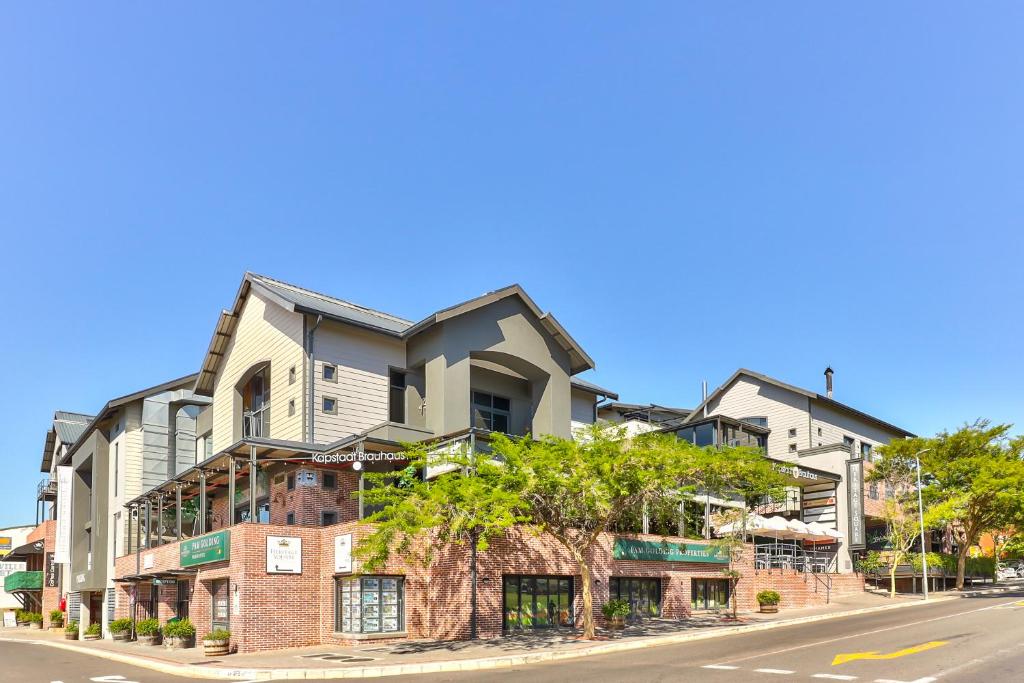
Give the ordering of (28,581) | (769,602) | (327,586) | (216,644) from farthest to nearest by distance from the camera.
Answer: (28,581) < (769,602) < (327,586) < (216,644)

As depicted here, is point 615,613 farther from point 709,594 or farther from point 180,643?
point 180,643

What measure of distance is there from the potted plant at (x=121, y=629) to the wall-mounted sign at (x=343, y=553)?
1530 cm

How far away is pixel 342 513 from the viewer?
106ft

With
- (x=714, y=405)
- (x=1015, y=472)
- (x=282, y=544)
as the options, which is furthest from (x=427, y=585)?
(x=714, y=405)

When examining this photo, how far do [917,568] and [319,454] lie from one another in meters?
33.2

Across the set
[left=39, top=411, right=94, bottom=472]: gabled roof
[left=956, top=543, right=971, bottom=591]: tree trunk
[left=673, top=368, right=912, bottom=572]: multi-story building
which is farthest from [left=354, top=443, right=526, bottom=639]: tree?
[left=39, top=411, right=94, bottom=472]: gabled roof

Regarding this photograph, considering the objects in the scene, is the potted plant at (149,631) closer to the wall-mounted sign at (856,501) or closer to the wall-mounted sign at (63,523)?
the wall-mounted sign at (63,523)

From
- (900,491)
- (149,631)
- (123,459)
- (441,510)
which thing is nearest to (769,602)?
(441,510)

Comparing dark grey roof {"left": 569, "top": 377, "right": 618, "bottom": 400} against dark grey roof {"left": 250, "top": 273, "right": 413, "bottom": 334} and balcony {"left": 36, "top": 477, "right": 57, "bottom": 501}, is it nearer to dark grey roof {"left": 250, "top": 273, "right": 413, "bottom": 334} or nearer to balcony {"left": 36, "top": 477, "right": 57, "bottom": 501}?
dark grey roof {"left": 250, "top": 273, "right": 413, "bottom": 334}

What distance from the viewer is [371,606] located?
2773cm

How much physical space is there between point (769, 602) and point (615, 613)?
8777mm

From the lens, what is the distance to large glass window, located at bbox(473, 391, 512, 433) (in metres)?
37.3

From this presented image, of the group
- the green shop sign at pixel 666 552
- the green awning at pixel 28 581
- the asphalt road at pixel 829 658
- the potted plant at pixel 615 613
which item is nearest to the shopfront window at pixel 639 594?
the green shop sign at pixel 666 552

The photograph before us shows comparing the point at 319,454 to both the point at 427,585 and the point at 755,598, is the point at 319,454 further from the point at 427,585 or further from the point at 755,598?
the point at 755,598
